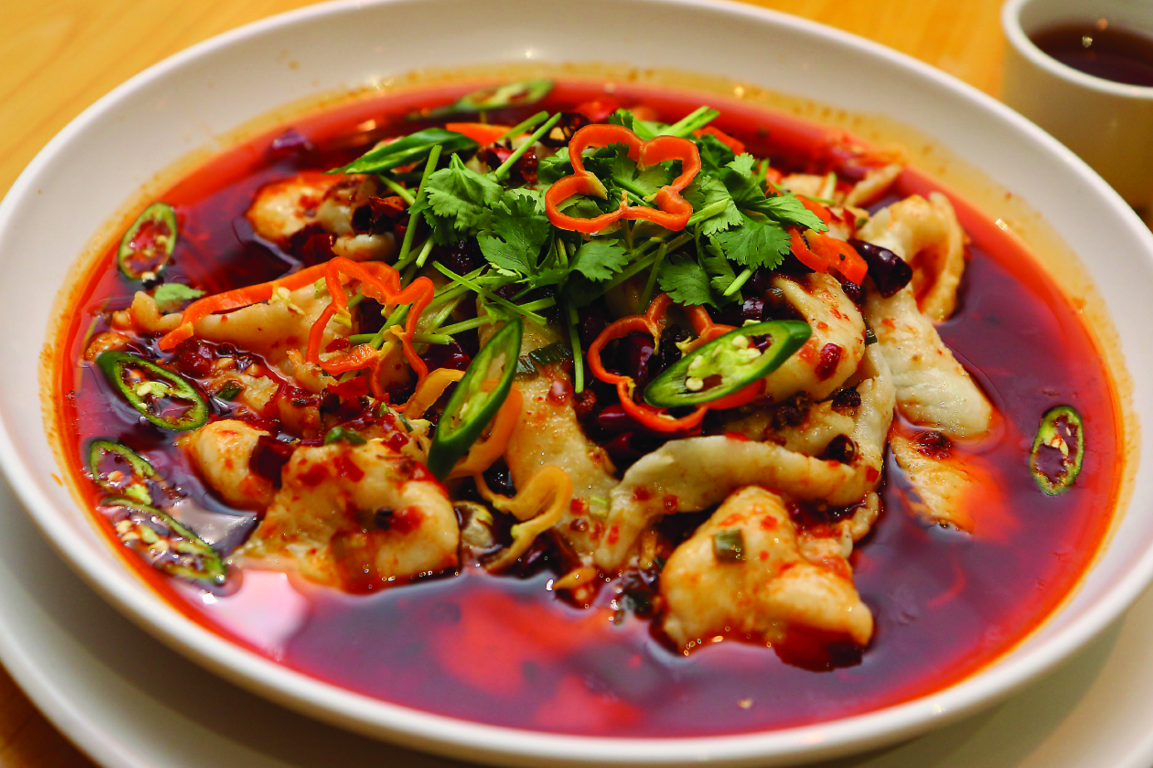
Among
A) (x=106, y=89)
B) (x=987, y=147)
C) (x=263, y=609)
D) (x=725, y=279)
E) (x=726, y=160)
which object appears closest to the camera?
(x=263, y=609)

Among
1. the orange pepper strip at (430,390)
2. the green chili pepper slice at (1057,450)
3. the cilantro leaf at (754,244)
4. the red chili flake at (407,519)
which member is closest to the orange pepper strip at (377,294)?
the orange pepper strip at (430,390)

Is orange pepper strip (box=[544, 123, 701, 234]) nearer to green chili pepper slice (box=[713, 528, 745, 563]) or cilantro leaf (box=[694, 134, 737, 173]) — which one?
cilantro leaf (box=[694, 134, 737, 173])

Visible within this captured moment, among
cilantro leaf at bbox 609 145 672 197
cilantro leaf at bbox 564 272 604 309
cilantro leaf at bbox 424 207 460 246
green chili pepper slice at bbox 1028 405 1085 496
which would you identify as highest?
cilantro leaf at bbox 609 145 672 197

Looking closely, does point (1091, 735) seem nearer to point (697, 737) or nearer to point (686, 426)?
point (697, 737)

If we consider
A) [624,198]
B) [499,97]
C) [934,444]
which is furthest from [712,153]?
[499,97]

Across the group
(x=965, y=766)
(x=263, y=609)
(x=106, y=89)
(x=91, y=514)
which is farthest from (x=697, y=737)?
(x=106, y=89)

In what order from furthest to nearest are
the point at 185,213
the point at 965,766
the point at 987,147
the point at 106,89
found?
the point at 106,89, the point at 987,147, the point at 185,213, the point at 965,766

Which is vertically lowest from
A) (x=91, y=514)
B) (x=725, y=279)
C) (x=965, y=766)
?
(x=965, y=766)

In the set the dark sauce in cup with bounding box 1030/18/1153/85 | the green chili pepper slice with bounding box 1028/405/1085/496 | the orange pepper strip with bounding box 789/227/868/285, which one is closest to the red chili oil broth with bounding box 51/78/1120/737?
the green chili pepper slice with bounding box 1028/405/1085/496
